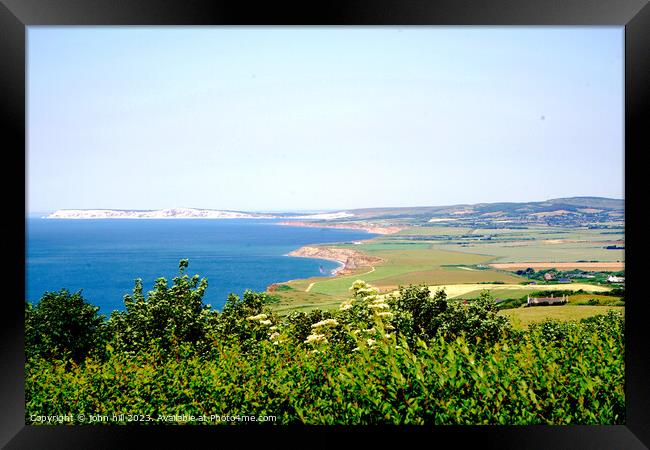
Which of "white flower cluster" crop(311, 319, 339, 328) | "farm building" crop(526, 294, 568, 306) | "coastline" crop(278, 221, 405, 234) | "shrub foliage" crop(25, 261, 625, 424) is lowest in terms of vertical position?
"shrub foliage" crop(25, 261, 625, 424)

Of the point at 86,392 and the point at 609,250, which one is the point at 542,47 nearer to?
the point at 609,250

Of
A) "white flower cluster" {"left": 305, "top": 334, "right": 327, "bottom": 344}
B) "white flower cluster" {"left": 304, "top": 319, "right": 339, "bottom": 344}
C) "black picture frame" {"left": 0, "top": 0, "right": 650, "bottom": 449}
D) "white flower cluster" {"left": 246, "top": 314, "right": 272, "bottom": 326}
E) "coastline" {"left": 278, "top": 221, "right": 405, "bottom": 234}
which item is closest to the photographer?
"black picture frame" {"left": 0, "top": 0, "right": 650, "bottom": 449}

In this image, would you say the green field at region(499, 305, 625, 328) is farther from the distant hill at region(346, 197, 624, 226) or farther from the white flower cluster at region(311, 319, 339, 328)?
the white flower cluster at region(311, 319, 339, 328)

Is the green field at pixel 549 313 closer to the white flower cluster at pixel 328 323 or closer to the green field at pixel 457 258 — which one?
the green field at pixel 457 258

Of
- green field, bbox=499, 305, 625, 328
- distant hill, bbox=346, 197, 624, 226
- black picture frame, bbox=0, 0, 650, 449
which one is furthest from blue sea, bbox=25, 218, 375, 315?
green field, bbox=499, 305, 625, 328

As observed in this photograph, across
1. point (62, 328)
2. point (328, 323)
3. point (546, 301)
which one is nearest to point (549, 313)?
point (546, 301)

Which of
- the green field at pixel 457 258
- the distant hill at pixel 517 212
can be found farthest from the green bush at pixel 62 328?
the distant hill at pixel 517 212

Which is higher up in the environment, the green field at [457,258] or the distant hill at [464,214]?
the distant hill at [464,214]
